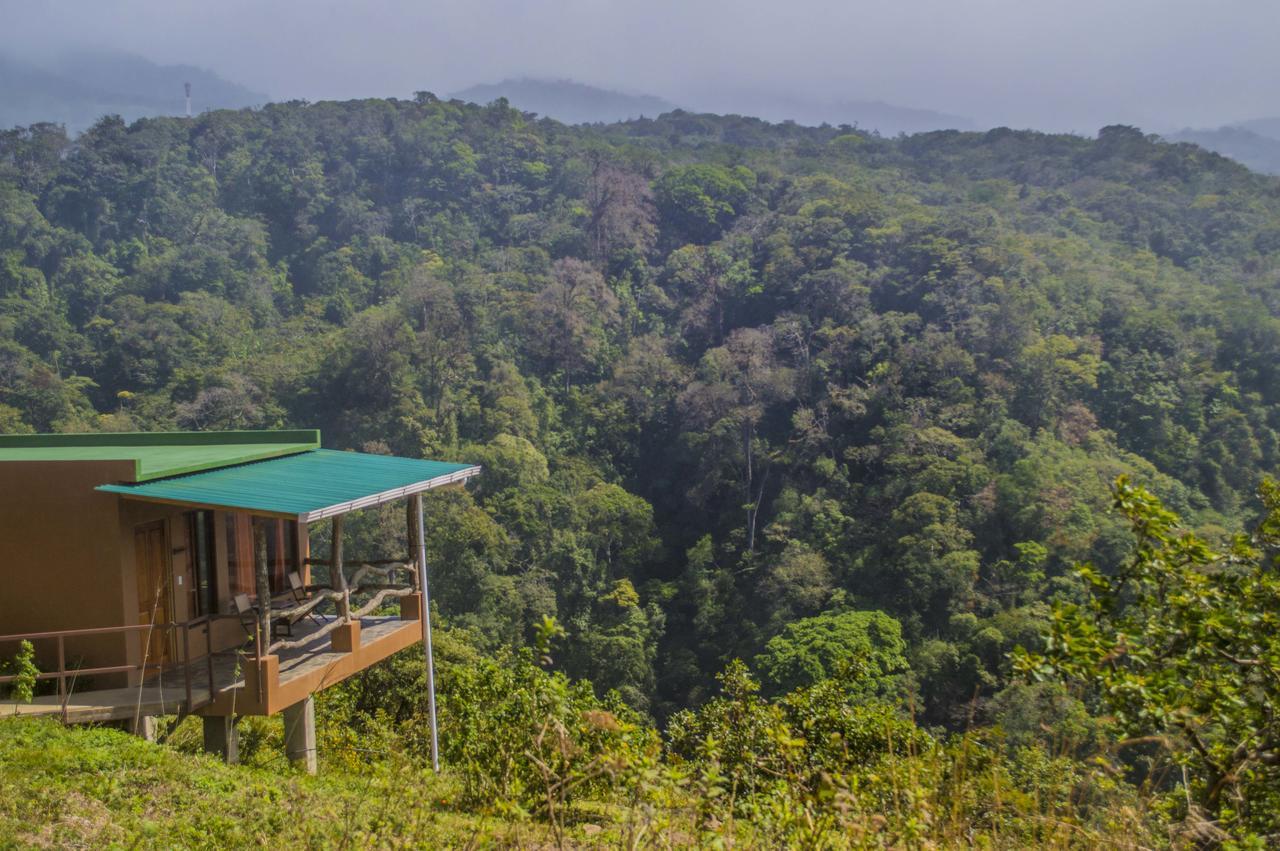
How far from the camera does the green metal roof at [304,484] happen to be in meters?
7.39

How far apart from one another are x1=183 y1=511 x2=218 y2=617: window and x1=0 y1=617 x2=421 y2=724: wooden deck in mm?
654

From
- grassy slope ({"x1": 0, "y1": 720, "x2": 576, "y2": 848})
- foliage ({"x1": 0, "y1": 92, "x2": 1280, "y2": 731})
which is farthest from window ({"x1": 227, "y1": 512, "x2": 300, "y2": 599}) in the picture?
foliage ({"x1": 0, "y1": 92, "x2": 1280, "y2": 731})

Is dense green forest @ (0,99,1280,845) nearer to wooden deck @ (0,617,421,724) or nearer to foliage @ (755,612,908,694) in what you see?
foliage @ (755,612,908,694)

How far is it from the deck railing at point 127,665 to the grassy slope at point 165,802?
0.56 m

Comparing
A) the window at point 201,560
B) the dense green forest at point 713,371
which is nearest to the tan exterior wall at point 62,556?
the window at point 201,560

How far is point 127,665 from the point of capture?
7.40 meters

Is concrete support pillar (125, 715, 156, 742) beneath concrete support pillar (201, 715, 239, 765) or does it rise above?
above

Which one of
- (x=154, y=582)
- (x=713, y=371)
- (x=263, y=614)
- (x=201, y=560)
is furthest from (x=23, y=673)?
(x=713, y=371)

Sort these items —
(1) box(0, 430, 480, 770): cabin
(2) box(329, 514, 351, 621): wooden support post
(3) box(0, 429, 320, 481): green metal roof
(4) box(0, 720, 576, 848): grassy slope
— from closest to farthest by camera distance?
(4) box(0, 720, 576, 848): grassy slope < (1) box(0, 430, 480, 770): cabin < (2) box(329, 514, 351, 621): wooden support post < (3) box(0, 429, 320, 481): green metal roof

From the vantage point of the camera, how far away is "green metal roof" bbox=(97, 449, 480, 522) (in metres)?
7.39

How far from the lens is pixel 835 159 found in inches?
2432

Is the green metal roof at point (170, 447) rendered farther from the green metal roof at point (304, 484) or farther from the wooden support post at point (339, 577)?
the wooden support post at point (339, 577)

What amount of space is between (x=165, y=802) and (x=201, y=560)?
12.7ft

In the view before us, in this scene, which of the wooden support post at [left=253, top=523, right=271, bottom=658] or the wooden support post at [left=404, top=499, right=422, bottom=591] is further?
the wooden support post at [left=404, top=499, right=422, bottom=591]
